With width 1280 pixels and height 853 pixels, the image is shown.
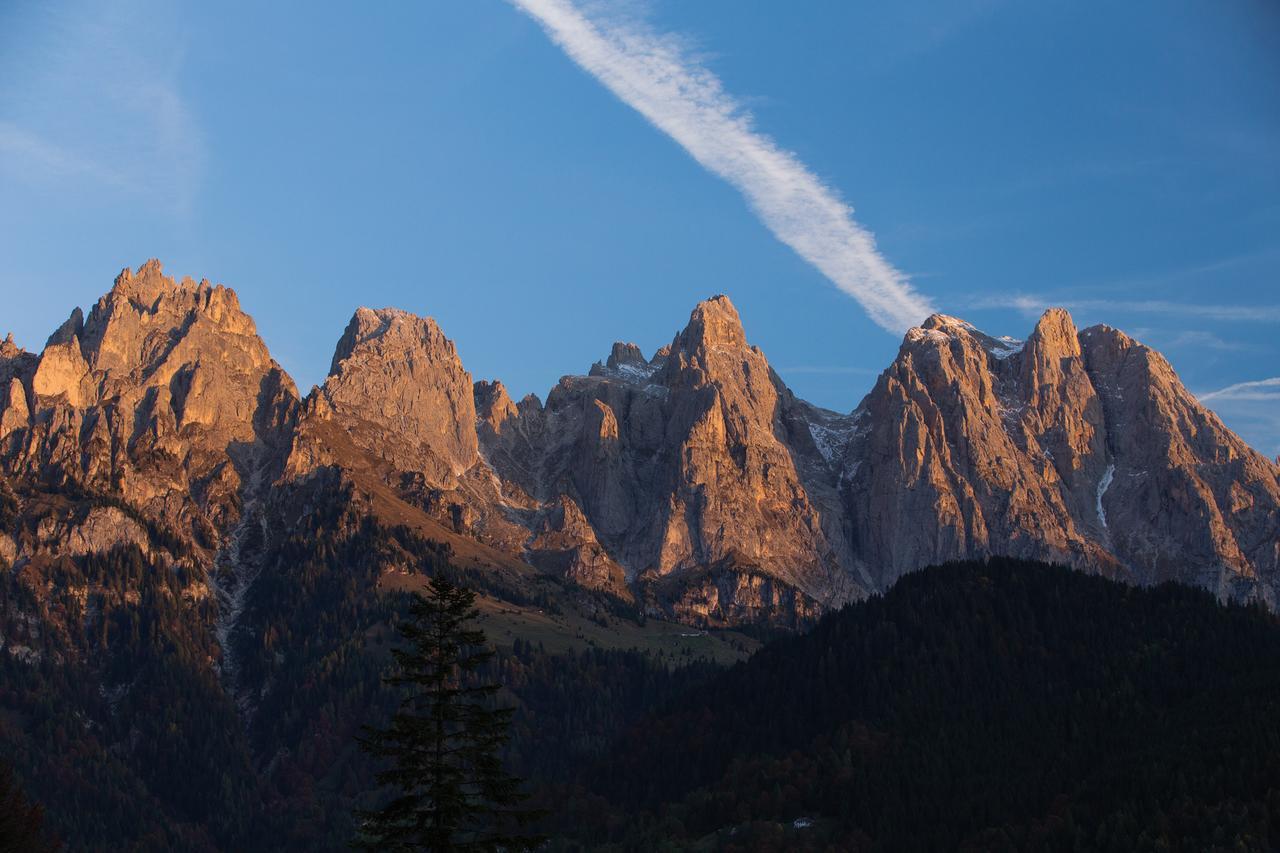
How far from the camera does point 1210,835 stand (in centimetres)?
18150

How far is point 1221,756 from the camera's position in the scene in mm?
199875

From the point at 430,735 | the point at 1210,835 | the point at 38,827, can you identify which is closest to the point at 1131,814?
the point at 1210,835

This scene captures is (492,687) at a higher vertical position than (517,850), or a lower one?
higher

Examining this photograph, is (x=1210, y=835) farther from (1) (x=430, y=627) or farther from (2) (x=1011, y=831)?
(1) (x=430, y=627)

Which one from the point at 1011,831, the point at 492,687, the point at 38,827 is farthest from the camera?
the point at 1011,831

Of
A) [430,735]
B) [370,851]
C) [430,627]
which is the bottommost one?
[370,851]

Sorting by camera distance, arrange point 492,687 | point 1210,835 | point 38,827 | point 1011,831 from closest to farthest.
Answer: point 492,687
point 38,827
point 1210,835
point 1011,831

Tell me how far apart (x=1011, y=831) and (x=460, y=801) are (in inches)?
5656

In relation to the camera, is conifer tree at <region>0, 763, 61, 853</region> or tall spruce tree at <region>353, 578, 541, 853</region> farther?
conifer tree at <region>0, 763, 61, 853</region>

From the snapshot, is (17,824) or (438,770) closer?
(438,770)

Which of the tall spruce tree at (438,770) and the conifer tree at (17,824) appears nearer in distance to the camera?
the tall spruce tree at (438,770)

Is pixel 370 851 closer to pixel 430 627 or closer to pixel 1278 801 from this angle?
pixel 430 627

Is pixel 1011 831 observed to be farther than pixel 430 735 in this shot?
Yes

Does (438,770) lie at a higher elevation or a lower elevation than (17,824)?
higher
